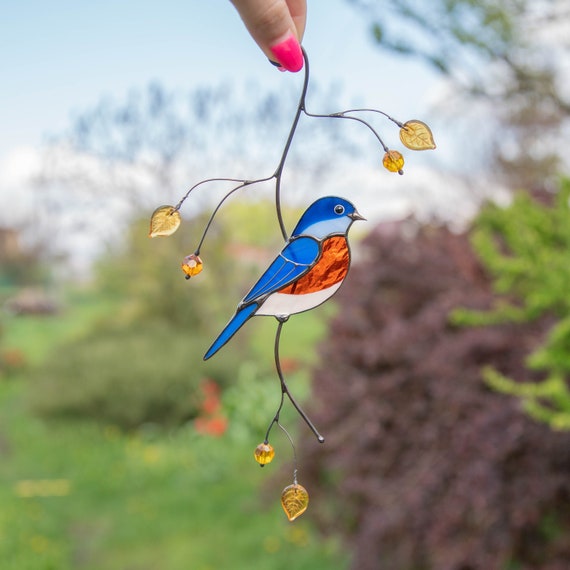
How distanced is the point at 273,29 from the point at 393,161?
19cm

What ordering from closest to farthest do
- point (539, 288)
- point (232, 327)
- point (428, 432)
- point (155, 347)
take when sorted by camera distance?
point (232, 327) → point (539, 288) → point (428, 432) → point (155, 347)

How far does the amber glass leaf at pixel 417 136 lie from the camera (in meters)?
0.76

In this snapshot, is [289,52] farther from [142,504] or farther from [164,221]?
[142,504]

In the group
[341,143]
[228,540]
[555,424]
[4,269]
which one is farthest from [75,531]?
[4,269]

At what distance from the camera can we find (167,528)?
13.5 ft

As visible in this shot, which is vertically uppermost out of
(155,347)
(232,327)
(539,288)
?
(232,327)

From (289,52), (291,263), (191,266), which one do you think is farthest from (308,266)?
(289,52)

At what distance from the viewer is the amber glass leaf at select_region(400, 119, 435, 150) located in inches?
29.8

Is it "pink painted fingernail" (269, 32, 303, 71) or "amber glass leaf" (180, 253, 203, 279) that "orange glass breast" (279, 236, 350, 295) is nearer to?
"amber glass leaf" (180, 253, 203, 279)

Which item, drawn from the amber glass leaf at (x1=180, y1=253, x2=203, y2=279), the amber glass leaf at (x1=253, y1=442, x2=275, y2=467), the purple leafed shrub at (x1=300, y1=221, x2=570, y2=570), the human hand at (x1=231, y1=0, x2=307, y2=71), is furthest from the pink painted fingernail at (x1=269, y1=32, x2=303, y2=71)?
the purple leafed shrub at (x1=300, y1=221, x2=570, y2=570)

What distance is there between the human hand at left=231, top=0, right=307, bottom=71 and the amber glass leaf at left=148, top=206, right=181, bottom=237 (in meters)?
0.21

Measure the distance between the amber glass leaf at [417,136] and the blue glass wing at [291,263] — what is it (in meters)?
0.15

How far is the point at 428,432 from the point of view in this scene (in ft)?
7.81

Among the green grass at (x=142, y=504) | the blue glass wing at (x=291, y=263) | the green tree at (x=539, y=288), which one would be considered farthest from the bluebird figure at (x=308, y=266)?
the green grass at (x=142, y=504)
